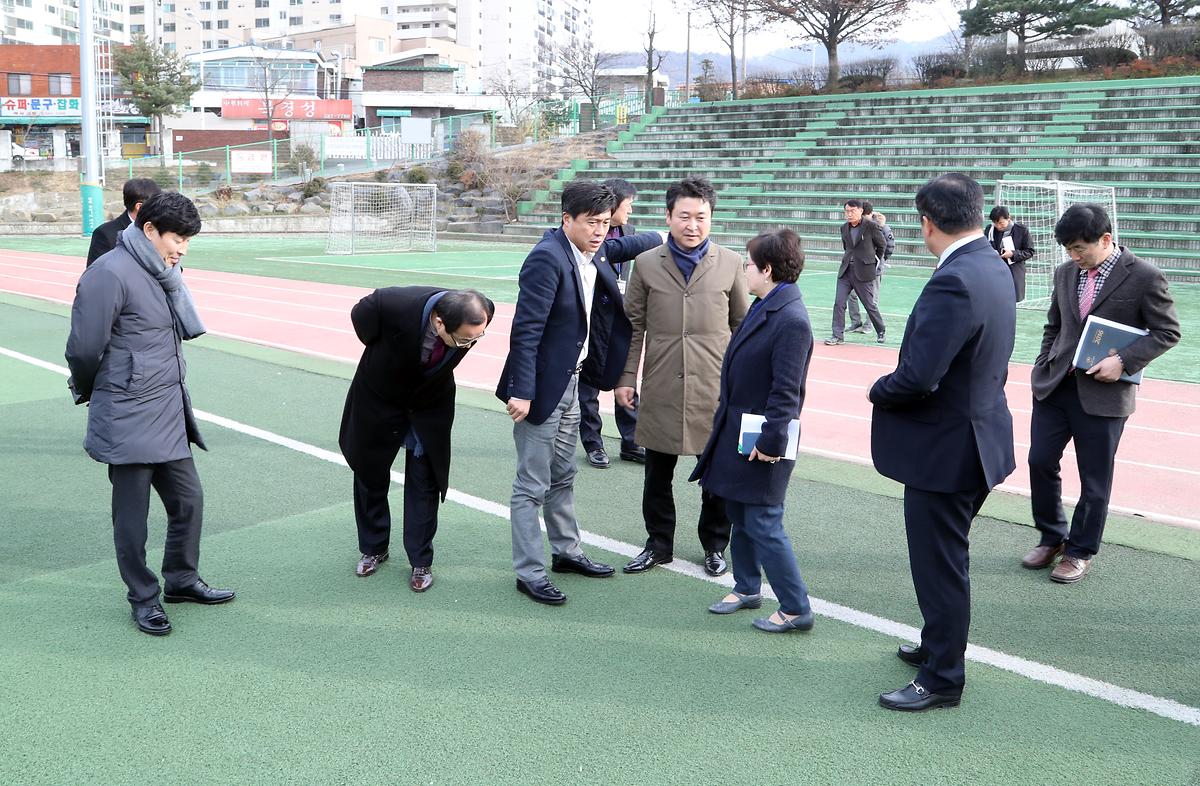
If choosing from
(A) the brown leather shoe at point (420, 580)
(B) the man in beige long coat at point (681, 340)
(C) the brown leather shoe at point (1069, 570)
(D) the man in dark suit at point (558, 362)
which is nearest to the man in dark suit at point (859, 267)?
(C) the brown leather shoe at point (1069, 570)

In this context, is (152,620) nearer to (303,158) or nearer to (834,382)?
(834,382)

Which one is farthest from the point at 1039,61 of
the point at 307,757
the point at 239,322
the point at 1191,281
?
the point at 307,757

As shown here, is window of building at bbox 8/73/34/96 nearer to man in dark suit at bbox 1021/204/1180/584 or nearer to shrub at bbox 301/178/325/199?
shrub at bbox 301/178/325/199

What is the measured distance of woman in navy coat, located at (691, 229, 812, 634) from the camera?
4.03 metres

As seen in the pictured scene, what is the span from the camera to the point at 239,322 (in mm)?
13250

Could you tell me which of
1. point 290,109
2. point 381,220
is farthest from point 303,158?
point 290,109

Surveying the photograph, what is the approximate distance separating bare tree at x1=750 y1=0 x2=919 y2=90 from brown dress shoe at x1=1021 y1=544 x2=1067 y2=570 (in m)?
40.0

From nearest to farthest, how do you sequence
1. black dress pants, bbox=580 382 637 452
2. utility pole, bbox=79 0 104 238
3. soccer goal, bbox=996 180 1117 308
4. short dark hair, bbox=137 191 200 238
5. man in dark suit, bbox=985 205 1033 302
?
short dark hair, bbox=137 191 200 238, black dress pants, bbox=580 382 637 452, man in dark suit, bbox=985 205 1033 302, soccer goal, bbox=996 180 1117 308, utility pole, bbox=79 0 104 238

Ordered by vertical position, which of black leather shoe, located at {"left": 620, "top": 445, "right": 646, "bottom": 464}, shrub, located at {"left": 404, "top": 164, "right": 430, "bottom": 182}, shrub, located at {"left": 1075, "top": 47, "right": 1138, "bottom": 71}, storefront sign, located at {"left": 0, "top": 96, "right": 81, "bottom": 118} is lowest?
black leather shoe, located at {"left": 620, "top": 445, "right": 646, "bottom": 464}

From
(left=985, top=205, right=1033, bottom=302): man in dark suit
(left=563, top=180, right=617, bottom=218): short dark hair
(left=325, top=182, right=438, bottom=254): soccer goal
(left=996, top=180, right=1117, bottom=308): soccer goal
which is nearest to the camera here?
(left=563, top=180, right=617, bottom=218): short dark hair

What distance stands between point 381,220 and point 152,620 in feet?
83.1

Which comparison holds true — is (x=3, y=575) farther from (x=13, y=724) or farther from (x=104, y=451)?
(x=13, y=724)

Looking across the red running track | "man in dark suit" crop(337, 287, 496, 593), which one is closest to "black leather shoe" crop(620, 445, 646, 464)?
the red running track

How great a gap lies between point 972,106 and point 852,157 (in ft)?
13.1
